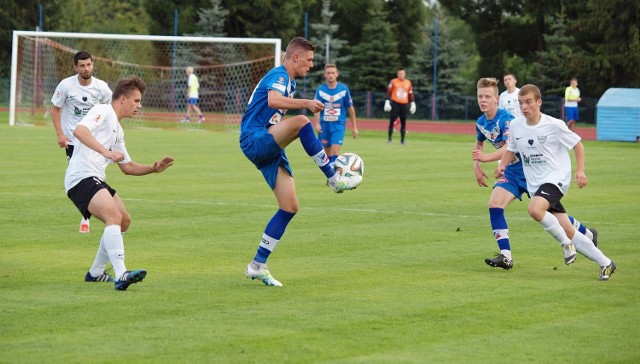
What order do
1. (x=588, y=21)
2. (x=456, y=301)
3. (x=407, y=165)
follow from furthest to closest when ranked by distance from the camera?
(x=588, y=21)
(x=407, y=165)
(x=456, y=301)

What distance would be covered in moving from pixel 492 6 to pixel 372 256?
54.7 meters

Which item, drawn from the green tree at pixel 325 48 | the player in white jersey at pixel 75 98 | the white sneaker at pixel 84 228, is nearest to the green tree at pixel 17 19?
the green tree at pixel 325 48

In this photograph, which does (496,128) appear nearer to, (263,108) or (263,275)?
(263,108)


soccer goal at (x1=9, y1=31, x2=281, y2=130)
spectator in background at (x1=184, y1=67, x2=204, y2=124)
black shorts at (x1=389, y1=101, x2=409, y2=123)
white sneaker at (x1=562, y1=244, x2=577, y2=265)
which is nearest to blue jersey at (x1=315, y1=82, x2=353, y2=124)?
black shorts at (x1=389, y1=101, x2=409, y2=123)

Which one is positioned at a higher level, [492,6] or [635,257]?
[492,6]

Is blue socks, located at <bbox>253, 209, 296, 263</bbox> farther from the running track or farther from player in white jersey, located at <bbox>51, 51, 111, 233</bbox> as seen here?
the running track

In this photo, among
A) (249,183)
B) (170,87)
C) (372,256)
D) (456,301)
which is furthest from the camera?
(170,87)

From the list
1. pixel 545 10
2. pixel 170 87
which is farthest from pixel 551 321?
pixel 545 10

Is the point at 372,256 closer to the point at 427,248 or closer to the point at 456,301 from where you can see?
the point at 427,248

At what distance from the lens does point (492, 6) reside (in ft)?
211

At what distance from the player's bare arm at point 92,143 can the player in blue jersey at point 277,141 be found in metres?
1.10

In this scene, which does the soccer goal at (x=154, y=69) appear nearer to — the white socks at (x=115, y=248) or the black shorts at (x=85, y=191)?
the black shorts at (x=85, y=191)

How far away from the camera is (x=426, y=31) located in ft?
183

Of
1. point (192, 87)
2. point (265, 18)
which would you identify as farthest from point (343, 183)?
point (265, 18)
